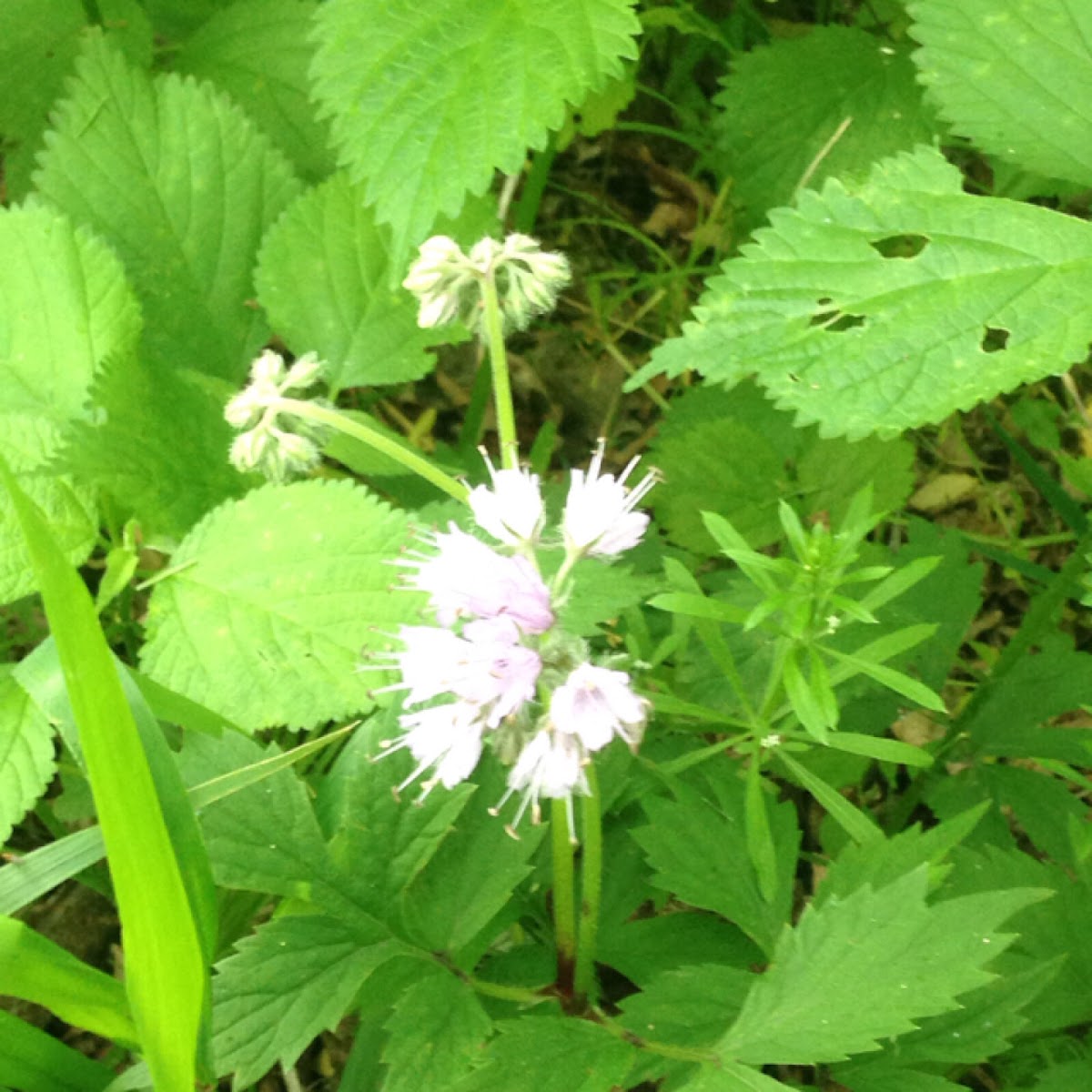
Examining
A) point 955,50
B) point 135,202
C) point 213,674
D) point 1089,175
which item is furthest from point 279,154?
point 1089,175

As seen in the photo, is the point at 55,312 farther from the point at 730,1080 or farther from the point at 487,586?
the point at 730,1080

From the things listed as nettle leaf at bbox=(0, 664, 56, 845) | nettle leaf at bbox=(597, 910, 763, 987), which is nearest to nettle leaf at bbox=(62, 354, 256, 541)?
nettle leaf at bbox=(0, 664, 56, 845)

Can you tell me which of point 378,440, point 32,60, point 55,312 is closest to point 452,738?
point 378,440

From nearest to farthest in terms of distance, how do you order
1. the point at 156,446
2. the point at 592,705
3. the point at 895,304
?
the point at 592,705
the point at 895,304
the point at 156,446

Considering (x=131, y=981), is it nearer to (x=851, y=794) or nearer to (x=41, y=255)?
(x=41, y=255)

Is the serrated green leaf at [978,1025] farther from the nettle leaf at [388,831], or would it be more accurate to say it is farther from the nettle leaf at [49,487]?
the nettle leaf at [49,487]
